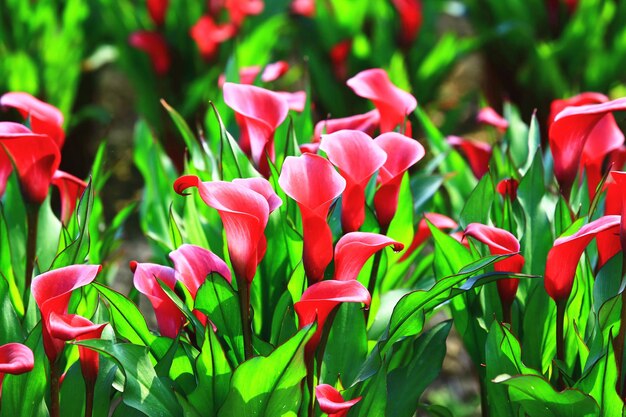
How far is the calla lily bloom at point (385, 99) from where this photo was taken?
1.21 meters

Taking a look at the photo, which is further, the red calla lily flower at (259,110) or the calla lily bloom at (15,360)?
the red calla lily flower at (259,110)

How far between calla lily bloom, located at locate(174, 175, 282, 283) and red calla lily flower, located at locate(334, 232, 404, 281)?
0.08m

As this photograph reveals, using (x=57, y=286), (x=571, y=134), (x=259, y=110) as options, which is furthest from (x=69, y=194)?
(x=571, y=134)

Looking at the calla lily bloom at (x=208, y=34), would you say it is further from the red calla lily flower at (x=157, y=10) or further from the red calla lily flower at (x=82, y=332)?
the red calla lily flower at (x=82, y=332)

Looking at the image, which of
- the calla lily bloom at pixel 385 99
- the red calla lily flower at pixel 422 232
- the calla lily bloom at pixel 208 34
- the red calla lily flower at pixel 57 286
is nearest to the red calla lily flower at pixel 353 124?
the calla lily bloom at pixel 385 99

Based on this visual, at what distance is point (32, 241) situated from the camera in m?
1.20

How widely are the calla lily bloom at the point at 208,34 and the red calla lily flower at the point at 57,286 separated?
A: 63.5 inches

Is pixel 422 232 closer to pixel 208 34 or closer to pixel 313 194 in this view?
pixel 313 194

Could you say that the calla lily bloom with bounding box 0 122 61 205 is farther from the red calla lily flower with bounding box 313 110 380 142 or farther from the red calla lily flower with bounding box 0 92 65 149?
the red calla lily flower with bounding box 313 110 380 142

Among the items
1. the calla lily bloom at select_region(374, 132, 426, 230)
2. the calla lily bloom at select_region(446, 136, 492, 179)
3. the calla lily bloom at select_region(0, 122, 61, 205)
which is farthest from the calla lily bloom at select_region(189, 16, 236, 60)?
the calla lily bloom at select_region(374, 132, 426, 230)

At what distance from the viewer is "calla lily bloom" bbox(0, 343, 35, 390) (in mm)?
839

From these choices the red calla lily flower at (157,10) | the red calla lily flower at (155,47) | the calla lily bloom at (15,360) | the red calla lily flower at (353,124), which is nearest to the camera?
the calla lily bloom at (15,360)

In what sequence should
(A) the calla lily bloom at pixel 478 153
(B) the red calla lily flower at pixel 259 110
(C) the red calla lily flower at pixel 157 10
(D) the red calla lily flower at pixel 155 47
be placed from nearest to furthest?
(B) the red calla lily flower at pixel 259 110 → (A) the calla lily bloom at pixel 478 153 → (D) the red calla lily flower at pixel 155 47 → (C) the red calla lily flower at pixel 157 10

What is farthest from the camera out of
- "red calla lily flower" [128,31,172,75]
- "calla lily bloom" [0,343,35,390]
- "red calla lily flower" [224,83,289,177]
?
"red calla lily flower" [128,31,172,75]
